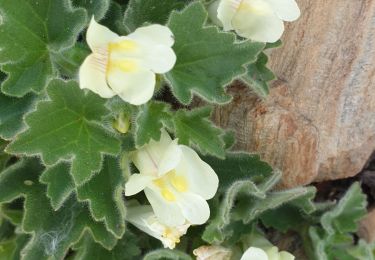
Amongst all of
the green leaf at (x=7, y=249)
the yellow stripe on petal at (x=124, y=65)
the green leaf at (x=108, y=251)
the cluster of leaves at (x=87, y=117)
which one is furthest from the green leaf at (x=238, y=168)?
the green leaf at (x=7, y=249)

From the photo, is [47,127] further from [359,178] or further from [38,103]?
[359,178]

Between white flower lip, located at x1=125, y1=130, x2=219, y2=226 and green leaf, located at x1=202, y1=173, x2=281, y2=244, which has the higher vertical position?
white flower lip, located at x1=125, y1=130, x2=219, y2=226

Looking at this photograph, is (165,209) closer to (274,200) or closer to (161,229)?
Result: (161,229)

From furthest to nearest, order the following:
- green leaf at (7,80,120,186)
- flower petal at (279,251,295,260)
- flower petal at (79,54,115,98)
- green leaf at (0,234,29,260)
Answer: green leaf at (0,234,29,260) < flower petal at (279,251,295,260) < green leaf at (7,80,120,186) < flower petal at (79,54,115,98)

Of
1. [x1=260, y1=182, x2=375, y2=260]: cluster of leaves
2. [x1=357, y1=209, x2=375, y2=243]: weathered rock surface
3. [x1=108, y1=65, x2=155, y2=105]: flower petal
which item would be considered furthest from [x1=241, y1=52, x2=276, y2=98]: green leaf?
[x1=357, y1=209, x2=375, y2=243]: weathered rock surface

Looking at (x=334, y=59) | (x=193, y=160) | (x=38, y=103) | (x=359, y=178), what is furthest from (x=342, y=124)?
(x=38, y=103)

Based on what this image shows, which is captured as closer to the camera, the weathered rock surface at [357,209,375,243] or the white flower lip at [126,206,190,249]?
the white flower lip at [126,206,190,249]

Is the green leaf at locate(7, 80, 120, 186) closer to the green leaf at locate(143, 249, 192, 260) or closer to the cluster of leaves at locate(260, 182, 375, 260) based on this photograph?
the green leaf at locate(143, 249, 192, 260)
